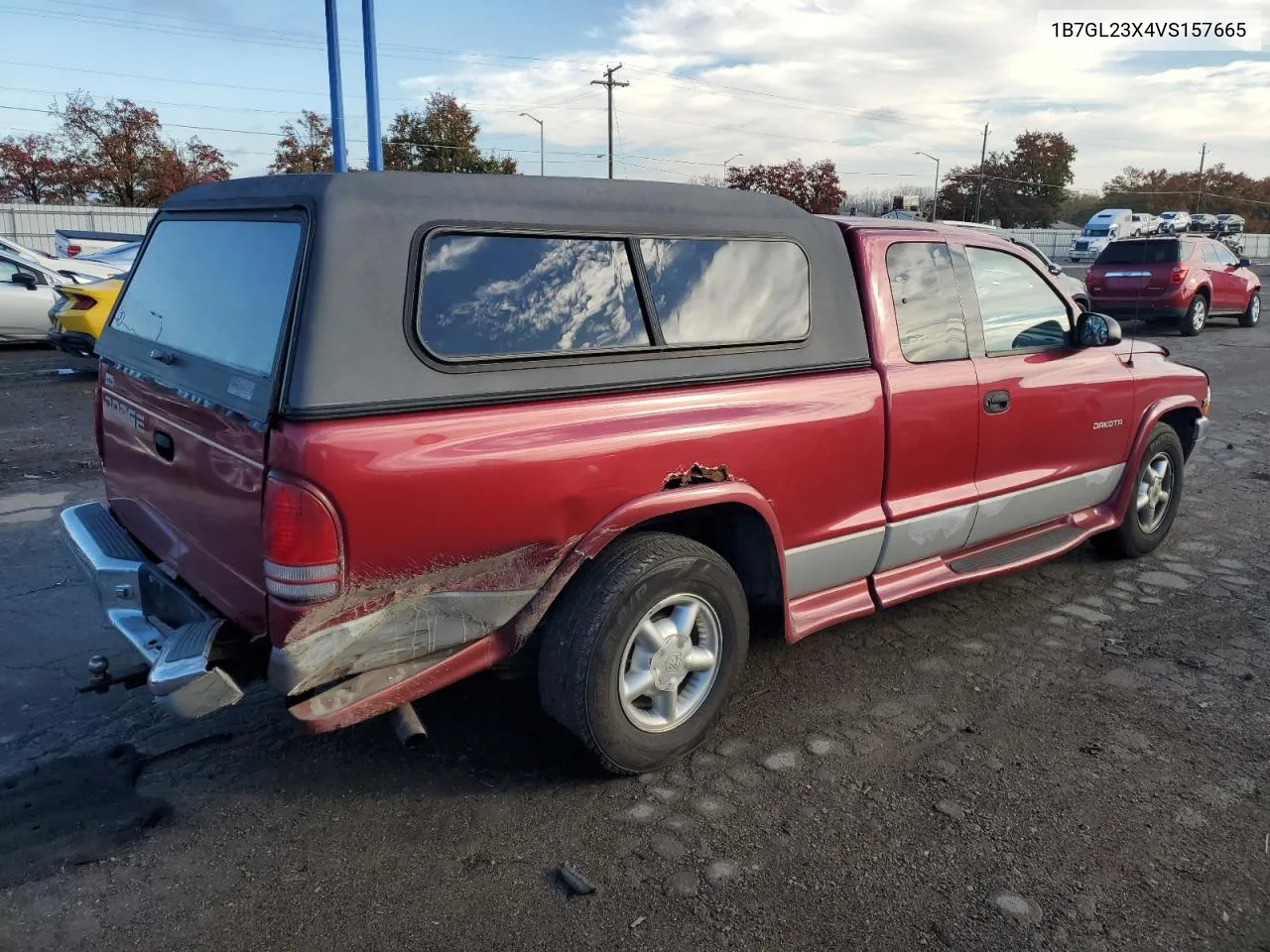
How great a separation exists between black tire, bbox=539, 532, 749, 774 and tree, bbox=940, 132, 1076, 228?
3058 inches

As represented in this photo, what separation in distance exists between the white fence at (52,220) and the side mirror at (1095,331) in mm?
29649

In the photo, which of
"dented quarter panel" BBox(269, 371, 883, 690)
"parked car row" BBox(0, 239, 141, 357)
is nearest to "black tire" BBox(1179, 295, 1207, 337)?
"dented quarter panel" BBox(269, 371, 883, 690)

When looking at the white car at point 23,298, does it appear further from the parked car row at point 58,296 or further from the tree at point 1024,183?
the tree at point 1024,183

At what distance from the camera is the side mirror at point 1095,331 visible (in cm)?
468

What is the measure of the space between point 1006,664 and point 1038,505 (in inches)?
35.6

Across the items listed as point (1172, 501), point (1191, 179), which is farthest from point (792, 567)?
point (1191, 179)

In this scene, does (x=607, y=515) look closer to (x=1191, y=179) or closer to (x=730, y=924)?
(x=730, y=924)

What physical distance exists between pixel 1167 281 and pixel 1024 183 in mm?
64175

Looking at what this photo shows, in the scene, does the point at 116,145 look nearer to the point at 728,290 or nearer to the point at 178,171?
the point at 178,171

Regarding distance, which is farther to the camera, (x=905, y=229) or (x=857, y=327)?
(x=905, y=229)

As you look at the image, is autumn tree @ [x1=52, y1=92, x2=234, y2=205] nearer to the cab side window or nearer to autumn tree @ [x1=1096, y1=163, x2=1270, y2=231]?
the cab side window

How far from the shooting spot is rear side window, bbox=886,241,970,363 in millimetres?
4039

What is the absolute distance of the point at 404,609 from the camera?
2795 mm

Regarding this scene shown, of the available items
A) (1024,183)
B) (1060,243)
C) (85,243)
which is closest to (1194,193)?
(1024,183)
